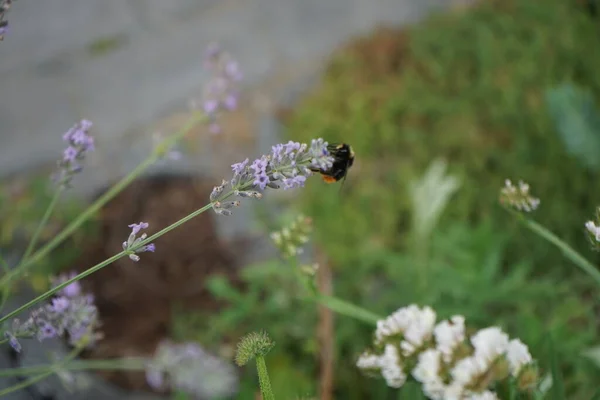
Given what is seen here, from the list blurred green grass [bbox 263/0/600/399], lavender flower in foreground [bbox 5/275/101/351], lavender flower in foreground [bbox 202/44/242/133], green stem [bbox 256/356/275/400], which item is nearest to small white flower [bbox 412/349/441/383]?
green stem [bbox 256/356/275/400]

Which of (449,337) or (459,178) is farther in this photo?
(459,178)

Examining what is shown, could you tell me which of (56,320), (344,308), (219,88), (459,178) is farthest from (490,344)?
(459,178)

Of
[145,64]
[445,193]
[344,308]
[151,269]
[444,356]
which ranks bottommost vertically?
[151,269]

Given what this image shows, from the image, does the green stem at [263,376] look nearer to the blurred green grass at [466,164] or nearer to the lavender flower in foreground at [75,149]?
the lavender flower in foreground at [75,149]

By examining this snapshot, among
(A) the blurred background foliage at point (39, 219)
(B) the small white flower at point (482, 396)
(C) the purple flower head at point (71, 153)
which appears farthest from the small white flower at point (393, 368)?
(A) the blurred background foliage at point (39, 219)

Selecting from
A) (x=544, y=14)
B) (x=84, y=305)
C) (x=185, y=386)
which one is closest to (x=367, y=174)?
(x=544, y=14)

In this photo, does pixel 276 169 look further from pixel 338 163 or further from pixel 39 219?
pixel 39 219
